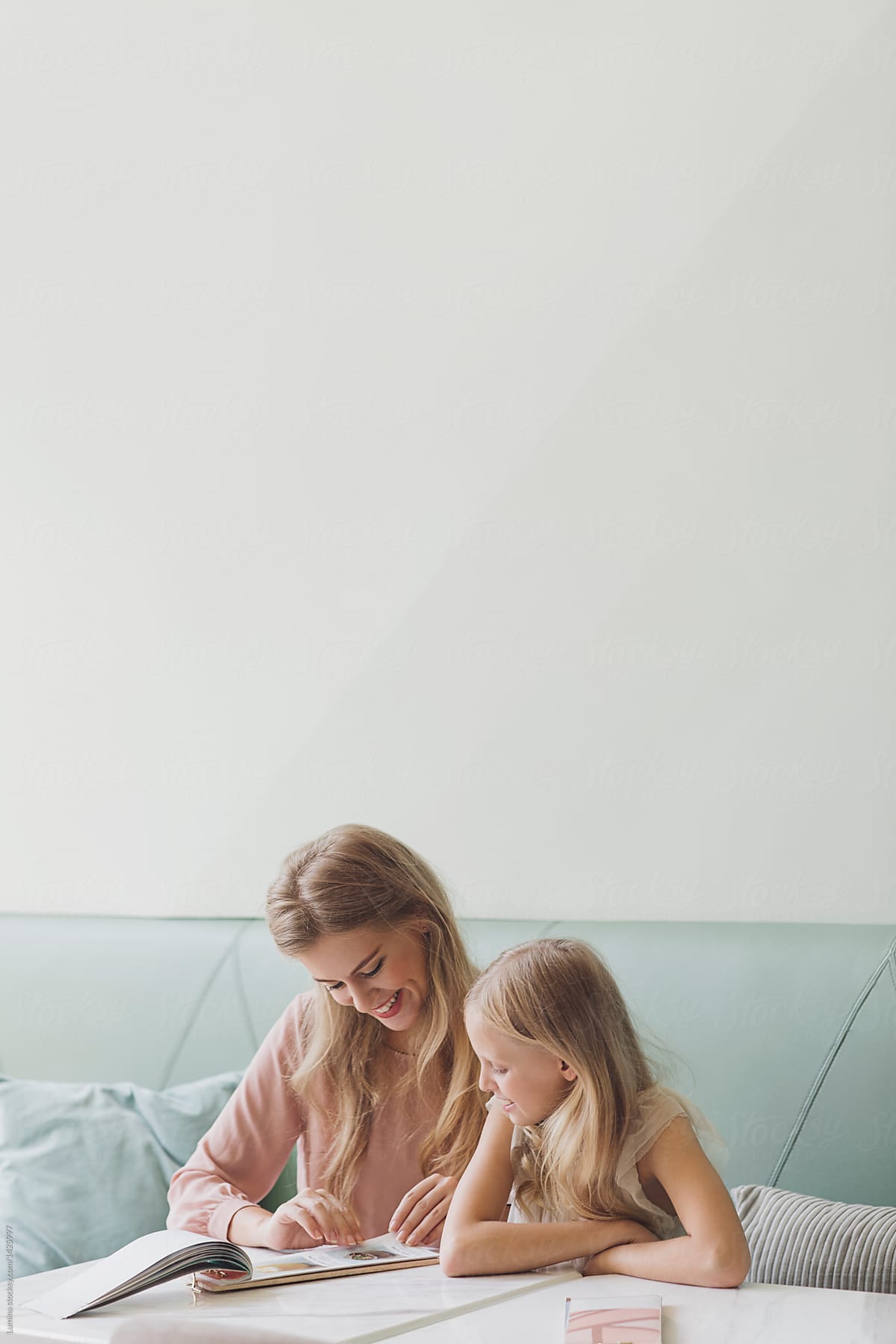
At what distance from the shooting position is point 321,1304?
3.65 feet

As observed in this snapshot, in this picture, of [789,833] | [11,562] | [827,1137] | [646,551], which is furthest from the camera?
[11,562]

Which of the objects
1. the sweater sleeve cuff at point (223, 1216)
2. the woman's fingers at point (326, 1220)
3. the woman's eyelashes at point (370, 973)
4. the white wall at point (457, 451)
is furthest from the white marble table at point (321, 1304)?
the white wall at point (457, 451)

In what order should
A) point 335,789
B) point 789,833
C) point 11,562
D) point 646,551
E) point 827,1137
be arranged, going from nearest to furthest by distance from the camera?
point 827,1137
point 789,833
point 646,551
point 335,789
point 11,562

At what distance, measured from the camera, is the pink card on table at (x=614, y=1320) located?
3.24ft

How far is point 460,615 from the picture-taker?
2.15 m

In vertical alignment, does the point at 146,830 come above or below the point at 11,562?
below

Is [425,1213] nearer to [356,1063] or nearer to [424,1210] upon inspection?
[424,1210]

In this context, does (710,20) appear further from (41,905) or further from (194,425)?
(41,905)

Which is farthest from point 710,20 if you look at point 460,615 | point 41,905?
point 41,905

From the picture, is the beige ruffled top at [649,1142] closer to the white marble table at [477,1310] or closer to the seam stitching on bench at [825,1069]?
the white marble table at [477,1310]

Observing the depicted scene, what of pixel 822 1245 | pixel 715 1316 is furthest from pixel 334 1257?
pixel 822 1245

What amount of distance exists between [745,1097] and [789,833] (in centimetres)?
41

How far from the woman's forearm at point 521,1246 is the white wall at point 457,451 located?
0.81m

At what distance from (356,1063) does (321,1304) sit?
443 millimetres
